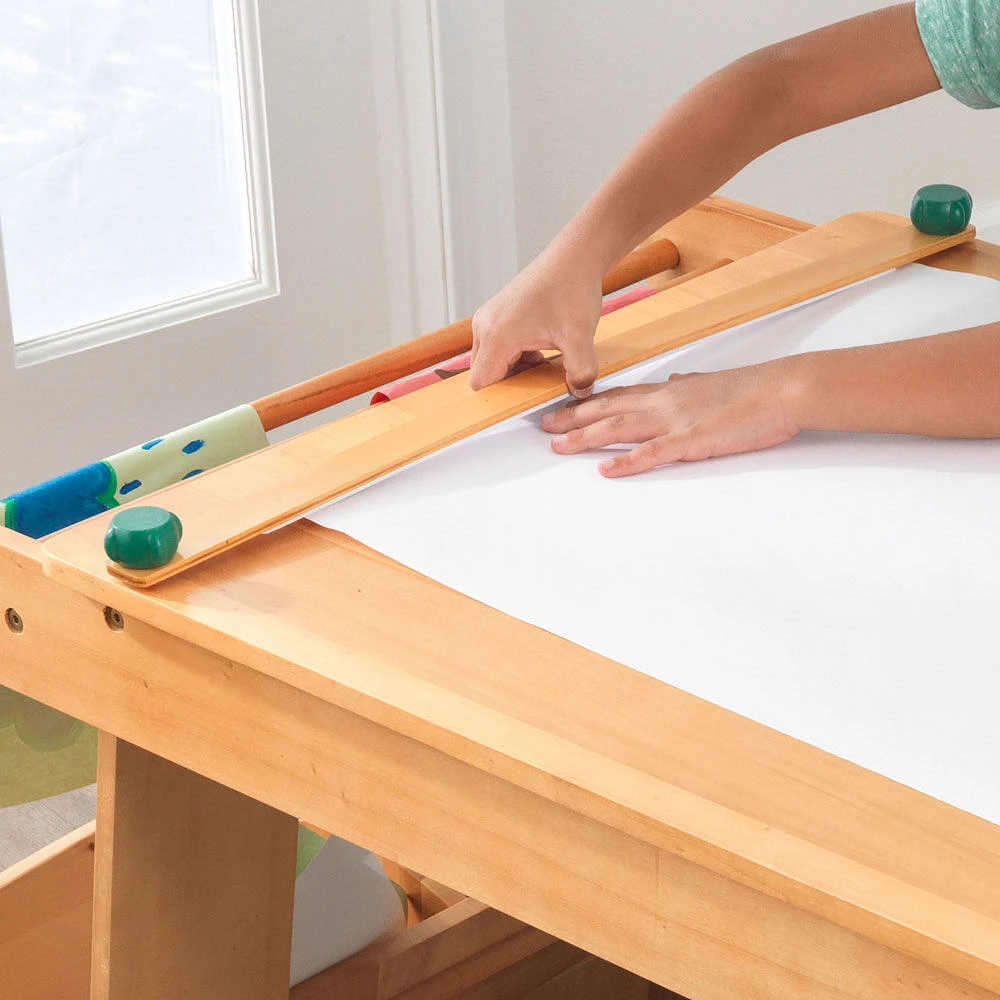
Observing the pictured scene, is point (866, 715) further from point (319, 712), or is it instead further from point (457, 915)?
point (457, 915)

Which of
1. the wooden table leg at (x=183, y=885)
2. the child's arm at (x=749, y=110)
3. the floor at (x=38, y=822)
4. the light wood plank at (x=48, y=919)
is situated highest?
the child's arm at (x=749, y=110)

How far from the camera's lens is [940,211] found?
3.12 feet

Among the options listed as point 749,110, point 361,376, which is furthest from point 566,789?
point 749,110

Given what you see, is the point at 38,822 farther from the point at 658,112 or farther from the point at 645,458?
the point at 658,112

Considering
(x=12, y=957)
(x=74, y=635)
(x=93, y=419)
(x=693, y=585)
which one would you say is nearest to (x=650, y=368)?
(x=693, y=585)

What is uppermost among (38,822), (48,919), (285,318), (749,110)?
(749,110)

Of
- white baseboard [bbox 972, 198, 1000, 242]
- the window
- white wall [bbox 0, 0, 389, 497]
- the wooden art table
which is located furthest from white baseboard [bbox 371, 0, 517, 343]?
the wooden art table

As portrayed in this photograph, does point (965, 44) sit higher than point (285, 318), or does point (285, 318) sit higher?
point (965, 44)

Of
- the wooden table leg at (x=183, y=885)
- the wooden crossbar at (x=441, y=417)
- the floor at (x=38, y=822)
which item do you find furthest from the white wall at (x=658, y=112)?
the wooden table leg at (x=183, y=885)

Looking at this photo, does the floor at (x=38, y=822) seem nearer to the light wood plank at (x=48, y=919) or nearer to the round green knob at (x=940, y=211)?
the light wood plank at (x=48, y=919)

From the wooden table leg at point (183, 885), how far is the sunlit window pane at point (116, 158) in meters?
0.77

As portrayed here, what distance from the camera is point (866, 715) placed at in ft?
1.66

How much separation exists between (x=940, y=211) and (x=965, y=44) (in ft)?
0.37

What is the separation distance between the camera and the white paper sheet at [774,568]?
0.51m
